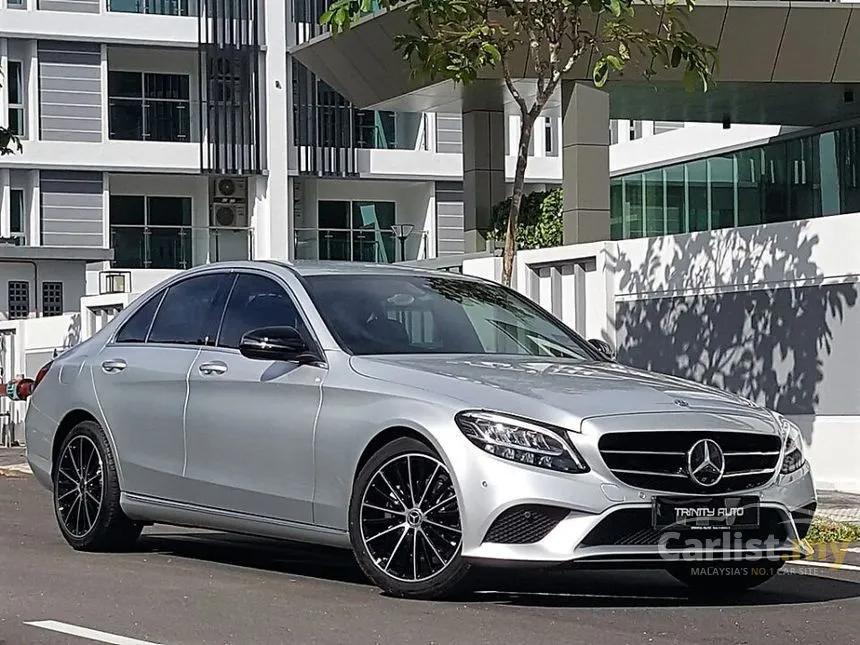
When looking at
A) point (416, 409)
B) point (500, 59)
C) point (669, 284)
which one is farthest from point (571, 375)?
point (669, 284)

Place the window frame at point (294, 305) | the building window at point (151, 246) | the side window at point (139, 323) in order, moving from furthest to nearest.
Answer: the building window at point (151, 246) < the side window at point (139, 323) < the window frame at point (294, 305)

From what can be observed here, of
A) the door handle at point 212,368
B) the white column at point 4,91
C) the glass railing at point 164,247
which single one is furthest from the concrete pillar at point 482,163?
the white column at point 4,91

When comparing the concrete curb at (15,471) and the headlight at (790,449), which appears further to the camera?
the concrete curb at (15,471)

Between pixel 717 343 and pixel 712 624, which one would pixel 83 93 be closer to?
pixel 717 343

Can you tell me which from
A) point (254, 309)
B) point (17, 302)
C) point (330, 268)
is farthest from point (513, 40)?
point (17, 302)

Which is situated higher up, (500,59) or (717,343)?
(500,59)

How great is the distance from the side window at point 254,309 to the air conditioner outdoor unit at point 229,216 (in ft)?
124

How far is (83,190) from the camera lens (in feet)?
148

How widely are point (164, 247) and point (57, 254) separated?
2.73m

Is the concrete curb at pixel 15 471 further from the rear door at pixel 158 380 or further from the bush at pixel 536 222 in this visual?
the rear door at pixel 158 380

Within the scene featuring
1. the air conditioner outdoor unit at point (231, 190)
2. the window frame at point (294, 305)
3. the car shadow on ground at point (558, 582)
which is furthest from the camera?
the air conditioner outdoor unit at point (231, 190)

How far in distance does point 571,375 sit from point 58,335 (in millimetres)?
18487

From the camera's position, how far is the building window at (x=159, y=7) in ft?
148

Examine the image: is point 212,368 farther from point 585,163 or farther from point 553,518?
point 585,163
